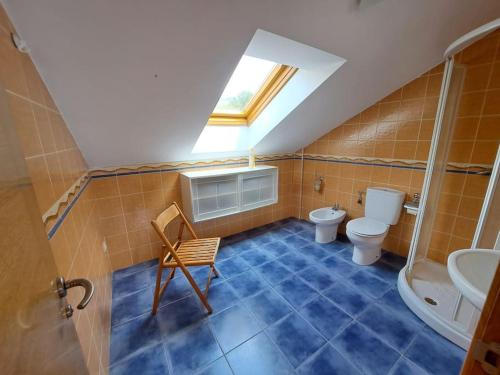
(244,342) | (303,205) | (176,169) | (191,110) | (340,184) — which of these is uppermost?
(191,110)

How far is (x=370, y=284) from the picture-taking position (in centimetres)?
187

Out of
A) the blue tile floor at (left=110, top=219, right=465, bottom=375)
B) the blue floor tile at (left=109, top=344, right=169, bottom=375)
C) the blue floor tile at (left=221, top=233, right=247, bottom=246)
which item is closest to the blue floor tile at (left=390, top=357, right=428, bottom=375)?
the blue tile floor at (left=110, top=219, right=465, bottom=375)

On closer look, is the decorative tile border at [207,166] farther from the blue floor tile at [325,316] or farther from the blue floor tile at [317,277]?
the blue floor tile at [325,316]

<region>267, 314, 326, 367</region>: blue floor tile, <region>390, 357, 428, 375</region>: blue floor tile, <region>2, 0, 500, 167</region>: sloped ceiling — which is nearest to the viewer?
<region>2, 0, 500, 167</region>: sloped ceiling

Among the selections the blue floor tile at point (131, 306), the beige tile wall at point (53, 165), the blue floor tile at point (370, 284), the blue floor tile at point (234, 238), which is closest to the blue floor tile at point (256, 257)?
the blue floor tile at point (234, 238)

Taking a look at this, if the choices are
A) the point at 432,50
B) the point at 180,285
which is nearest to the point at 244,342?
the point at 180,285

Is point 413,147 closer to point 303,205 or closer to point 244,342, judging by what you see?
point 303,205

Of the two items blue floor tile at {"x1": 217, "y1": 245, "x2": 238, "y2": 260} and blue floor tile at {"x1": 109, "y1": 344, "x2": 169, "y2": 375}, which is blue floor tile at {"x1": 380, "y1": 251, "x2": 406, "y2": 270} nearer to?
blue floor tile at {"x1": 217, "y1": 245, "x2": 238, "y2": 260}

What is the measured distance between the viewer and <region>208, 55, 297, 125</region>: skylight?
6.42 ft

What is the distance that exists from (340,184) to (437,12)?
169cm

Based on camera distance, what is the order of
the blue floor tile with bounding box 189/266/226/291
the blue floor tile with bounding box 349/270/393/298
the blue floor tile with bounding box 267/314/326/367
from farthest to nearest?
the blue floor tile with bounding box 189/266/226/291 < the blue floor tile with bounding box 349/270/393/298 < the blue floor tile with bounding box 267/314/326/367

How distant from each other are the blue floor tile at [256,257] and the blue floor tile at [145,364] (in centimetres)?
106

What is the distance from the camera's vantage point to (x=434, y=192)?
69.2 inches

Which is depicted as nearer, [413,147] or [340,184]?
[413,147]
